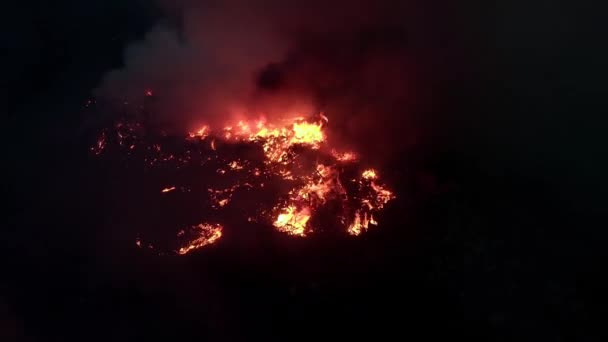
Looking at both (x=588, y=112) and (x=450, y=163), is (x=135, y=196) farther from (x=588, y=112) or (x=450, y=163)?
(x=588, y=112)

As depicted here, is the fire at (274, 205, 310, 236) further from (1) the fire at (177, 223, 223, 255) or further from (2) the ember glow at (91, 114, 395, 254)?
(1) the fire at (177, 223, 223, 255)

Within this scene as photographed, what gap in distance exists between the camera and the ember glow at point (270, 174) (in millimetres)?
13273

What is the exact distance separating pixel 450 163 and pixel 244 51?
995 cm

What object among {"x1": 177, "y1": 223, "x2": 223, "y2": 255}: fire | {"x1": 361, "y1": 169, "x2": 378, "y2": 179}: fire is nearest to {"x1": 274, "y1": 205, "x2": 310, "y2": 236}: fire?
{"x1": 177, "y1": 223, "x2": 223, "y2": 255}: fire

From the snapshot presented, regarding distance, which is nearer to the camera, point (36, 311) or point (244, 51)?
point (36, 311)

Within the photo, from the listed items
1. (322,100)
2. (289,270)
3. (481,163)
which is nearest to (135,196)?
(289,270)

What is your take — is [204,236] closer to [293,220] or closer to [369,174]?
[293,220]

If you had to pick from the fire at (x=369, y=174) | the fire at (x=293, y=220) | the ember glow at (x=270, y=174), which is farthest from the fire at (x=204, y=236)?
the fire at (x=369, y=174)

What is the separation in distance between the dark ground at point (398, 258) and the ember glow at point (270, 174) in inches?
26.5

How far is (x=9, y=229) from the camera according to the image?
15070mm

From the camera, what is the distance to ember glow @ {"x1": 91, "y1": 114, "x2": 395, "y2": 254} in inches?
523

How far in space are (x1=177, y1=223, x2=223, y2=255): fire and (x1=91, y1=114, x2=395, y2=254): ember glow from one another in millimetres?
29

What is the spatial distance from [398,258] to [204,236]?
558 centimetres

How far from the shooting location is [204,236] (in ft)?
43.4
